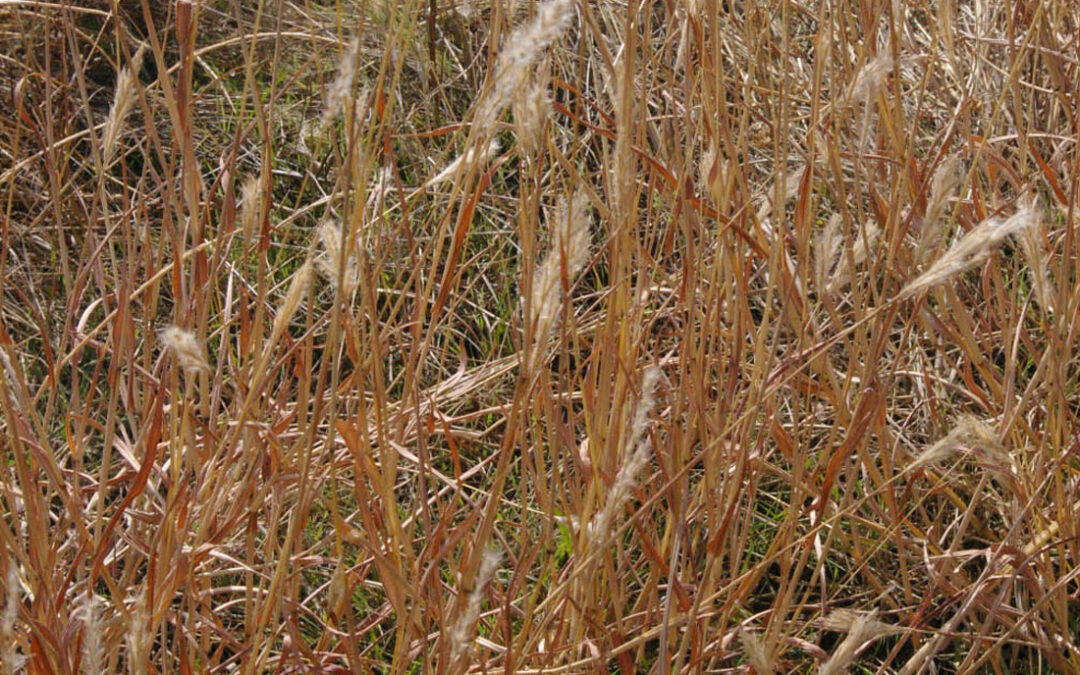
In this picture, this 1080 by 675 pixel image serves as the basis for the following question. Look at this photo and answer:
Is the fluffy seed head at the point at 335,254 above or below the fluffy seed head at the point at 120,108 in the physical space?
below

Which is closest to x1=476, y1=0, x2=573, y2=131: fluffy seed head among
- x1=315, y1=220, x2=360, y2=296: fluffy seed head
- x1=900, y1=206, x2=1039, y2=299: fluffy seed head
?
x1=315, y1=220, x2=360, y2=296: fluffy seed head

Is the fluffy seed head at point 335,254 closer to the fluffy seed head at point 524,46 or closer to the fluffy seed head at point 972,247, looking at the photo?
the fluffy seed head at point 524,46

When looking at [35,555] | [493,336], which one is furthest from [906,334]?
[493,336]

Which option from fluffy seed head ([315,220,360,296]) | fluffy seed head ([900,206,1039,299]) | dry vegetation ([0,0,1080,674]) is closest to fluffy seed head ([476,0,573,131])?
dry vegetation ([0,0,1080,674])

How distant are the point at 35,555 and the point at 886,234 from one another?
748 millimetres

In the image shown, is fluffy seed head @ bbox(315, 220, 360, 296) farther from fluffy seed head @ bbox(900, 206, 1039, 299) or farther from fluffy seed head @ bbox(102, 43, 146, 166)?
fluffy seed head @ bbox(900, 206, 1039, 299)

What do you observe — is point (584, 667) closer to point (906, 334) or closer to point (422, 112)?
point (906, 334)

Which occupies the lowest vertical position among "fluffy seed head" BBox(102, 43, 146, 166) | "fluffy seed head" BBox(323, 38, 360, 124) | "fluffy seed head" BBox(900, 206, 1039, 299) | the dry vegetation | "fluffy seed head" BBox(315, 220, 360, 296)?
the dry vegetation

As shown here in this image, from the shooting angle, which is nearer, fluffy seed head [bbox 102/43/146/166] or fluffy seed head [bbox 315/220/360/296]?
fluffy seed head [bbox 315/220/360/296]

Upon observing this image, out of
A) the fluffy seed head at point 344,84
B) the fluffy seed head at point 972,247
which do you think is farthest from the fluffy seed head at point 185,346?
the fluffy seed head at point 972,247

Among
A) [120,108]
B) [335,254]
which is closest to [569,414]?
[335,254]

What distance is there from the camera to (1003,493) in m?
1.33

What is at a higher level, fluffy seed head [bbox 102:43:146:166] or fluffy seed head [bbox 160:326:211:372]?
fluffy seed head [bbox 102:43:146:166]

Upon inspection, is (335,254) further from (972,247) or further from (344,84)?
(972,247)
